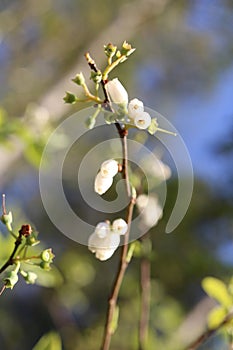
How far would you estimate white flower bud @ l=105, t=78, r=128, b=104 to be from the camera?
397 millimetres

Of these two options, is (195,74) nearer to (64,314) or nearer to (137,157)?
(64,314)

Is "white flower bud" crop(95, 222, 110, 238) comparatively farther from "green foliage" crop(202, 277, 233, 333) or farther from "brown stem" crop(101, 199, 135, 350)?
"green foliage" crop(202, 277, 233, 333)

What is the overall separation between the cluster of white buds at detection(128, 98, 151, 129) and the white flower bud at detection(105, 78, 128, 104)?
1 cm

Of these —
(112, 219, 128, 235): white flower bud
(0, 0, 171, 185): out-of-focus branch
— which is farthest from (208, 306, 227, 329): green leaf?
(0, 0, 171, 185): out-of-focus branch

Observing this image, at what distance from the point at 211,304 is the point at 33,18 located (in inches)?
51.7

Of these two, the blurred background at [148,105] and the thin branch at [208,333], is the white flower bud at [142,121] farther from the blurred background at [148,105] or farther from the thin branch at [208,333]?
the blurred background at [148,105]

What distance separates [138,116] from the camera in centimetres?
38

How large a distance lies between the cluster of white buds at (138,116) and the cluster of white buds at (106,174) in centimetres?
4

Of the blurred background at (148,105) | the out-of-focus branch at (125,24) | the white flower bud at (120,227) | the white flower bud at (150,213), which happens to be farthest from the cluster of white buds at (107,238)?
the out-of-focus branch at (125,24)

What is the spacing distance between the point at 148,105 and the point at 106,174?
180 cm

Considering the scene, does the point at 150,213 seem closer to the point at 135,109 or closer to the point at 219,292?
the point at 219,292

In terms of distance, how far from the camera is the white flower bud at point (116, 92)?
1.30 ft

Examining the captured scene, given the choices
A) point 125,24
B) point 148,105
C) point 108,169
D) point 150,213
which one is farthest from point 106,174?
point 148,105

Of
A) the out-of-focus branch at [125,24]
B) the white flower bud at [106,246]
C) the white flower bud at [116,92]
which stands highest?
the out-of-focus branch at [125,24]
